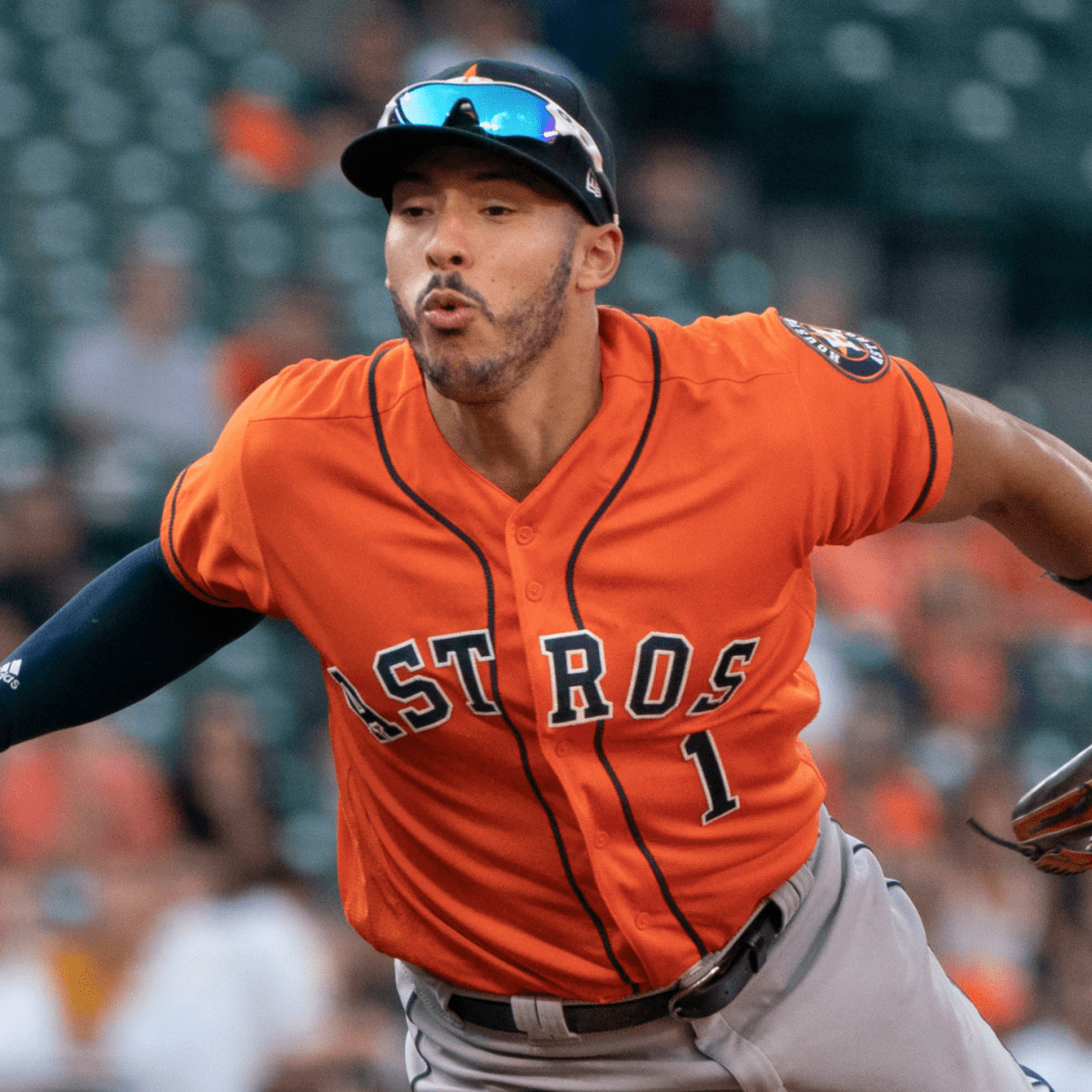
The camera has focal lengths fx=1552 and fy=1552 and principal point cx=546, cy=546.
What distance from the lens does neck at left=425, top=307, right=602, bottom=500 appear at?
201cm

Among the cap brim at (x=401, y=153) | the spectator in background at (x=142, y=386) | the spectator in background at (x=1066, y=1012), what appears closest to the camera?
the cap brim at (x=401, y=153)

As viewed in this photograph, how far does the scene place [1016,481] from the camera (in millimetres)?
2197

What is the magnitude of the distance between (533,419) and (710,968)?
788 mm

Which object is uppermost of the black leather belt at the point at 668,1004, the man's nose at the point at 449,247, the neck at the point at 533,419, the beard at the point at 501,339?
the man's nose at the point at 449,247

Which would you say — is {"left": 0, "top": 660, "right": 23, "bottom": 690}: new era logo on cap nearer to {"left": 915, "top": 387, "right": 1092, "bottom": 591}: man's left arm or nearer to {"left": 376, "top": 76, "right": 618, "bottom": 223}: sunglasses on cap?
{"left": 376, "top": 76, "right": 618, "bottom": 223}: sunglasses on cap

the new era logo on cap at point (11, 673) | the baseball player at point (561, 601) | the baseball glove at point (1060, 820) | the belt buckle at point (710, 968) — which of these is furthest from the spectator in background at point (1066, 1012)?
the new era logo on cap at point (11, 673)

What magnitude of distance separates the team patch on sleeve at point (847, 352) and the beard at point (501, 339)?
37cm

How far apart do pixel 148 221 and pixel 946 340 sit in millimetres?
3298

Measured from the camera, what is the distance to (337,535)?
6.51 ft

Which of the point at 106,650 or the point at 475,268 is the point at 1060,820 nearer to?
the point at 475,268

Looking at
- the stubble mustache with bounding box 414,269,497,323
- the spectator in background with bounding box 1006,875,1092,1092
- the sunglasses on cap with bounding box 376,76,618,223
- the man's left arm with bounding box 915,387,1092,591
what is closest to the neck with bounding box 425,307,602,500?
the stubble mustache with bounding box 414,269,497,323

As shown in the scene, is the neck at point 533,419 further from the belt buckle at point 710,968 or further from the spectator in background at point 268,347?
the spectator in background at point 268,347

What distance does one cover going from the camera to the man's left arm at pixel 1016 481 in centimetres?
215

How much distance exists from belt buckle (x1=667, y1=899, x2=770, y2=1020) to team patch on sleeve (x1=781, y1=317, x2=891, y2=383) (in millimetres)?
780
